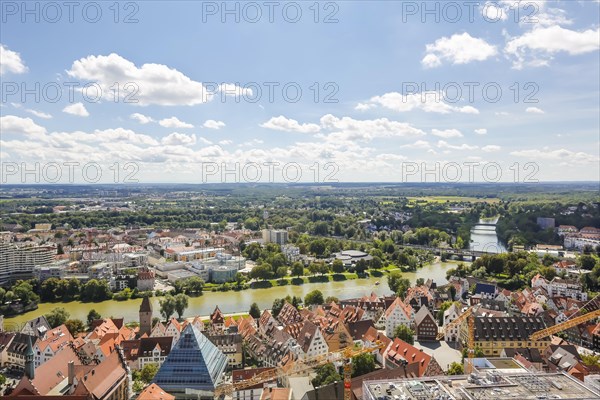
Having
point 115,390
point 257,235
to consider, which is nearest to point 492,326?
point 115,390

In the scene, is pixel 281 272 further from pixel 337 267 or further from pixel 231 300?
pixel 231 300

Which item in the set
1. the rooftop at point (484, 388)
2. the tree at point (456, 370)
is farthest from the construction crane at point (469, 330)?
the rooftop at point (484, 388)

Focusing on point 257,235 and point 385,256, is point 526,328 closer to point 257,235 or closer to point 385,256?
point 385,256

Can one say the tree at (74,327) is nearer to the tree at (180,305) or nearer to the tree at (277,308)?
the tree at (180,305)

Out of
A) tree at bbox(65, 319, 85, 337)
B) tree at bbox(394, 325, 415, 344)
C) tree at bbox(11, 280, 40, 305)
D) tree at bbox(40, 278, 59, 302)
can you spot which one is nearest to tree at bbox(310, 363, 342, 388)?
tree at bbox(394, 325, 415, 344)

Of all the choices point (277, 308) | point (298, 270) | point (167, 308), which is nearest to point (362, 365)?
point (277, 308)

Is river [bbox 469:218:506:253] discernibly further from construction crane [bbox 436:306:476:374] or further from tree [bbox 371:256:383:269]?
construction crane [bbox 436:306:476:374]
